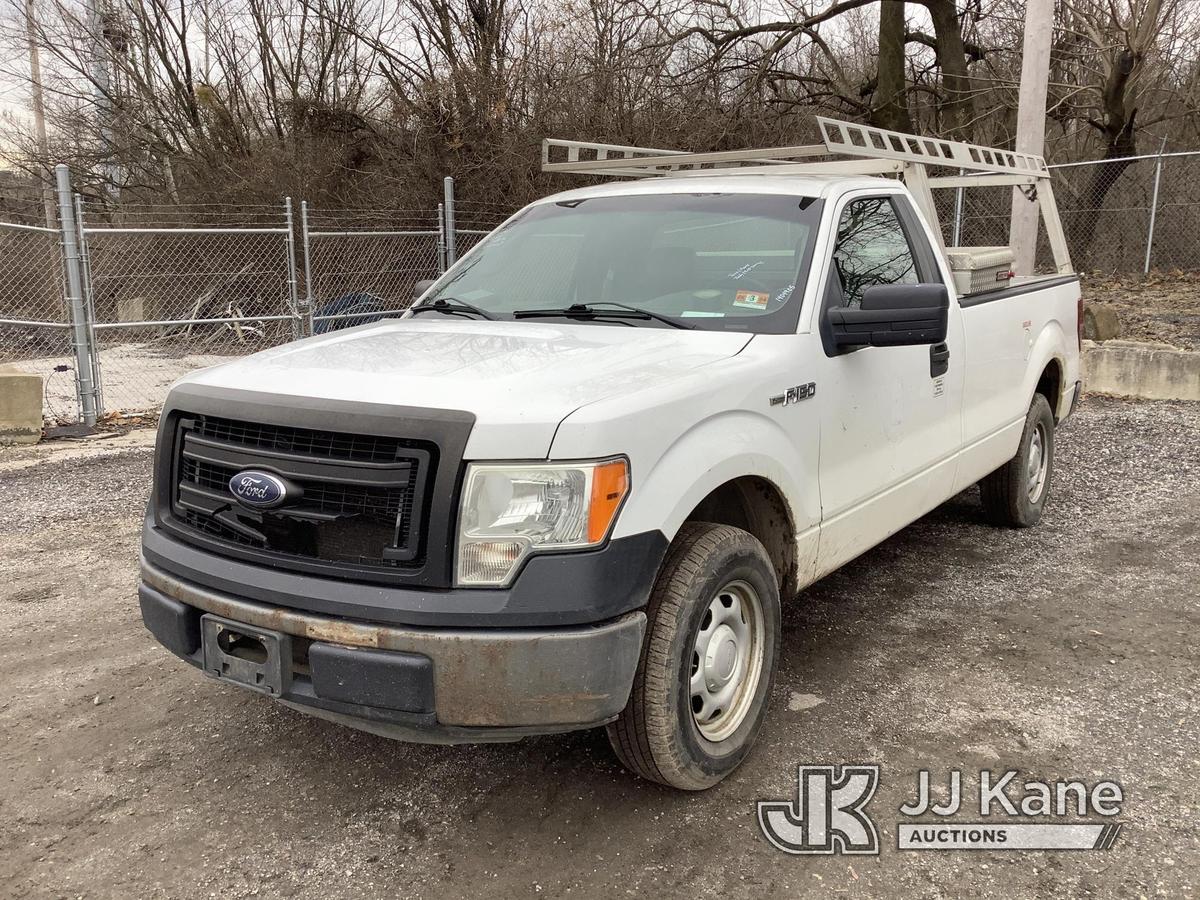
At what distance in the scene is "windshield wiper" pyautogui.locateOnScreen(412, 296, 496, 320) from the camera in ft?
13.5

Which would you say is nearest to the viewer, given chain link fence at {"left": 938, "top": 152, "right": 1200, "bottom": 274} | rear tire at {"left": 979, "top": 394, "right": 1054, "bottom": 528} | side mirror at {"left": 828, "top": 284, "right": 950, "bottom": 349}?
side mirror at {"left": 828, "top": 284, "right": 950, "bottom": 349}

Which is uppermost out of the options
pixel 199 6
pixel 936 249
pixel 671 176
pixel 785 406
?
pixel 199 6

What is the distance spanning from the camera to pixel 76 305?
9.14 m

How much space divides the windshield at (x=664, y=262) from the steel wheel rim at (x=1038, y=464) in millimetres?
2825

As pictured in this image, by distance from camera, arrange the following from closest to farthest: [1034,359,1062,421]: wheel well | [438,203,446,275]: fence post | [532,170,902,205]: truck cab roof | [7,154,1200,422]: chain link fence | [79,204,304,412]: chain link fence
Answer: [532,170,902,205]: truck cab roof → [1034,359,1062,421]: wheel well → [438,203,446,275]: fence post → [7,154,1200,422]: chain link fence → [79,204,304,412]: chain link fence

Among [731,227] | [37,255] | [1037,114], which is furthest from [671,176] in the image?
[37,255]

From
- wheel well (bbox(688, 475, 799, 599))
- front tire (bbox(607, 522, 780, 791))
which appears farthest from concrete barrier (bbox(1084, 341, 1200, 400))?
front tire (bbox(607, 522, 780, 791))

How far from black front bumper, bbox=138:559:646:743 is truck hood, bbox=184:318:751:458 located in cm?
50

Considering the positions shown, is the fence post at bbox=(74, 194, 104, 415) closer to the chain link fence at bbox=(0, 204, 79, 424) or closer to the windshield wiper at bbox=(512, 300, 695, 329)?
the chain link fence at bbox=(0, 204, 79, 424)

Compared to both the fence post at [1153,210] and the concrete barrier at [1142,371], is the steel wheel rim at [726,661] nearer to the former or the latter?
the concrete barrier at [1142,371]

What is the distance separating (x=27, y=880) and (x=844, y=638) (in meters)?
3.17

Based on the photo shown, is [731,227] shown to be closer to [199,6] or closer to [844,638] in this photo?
[844,638]

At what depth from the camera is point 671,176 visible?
16.2ft
